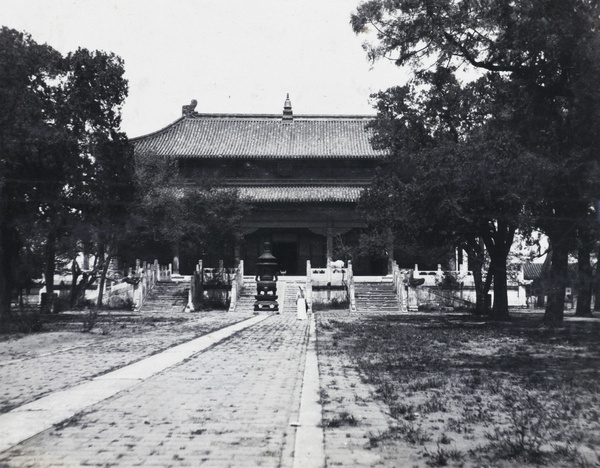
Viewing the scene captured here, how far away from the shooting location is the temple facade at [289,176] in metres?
37.4

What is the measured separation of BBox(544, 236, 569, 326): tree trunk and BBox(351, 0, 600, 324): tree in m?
1.64

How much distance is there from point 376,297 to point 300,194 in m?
8.93

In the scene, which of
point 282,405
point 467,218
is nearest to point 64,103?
point 467,218

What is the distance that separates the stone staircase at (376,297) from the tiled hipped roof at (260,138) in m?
9.16

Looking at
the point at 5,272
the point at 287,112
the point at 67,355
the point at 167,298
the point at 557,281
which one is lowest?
the point at 67,355

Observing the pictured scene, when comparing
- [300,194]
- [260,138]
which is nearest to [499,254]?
[300,194]

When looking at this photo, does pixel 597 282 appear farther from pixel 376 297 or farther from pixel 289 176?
pixel 289 176

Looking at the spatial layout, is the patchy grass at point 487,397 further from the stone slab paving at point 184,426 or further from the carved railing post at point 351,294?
the carved railing post at point 351,294

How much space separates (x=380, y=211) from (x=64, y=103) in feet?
35.2

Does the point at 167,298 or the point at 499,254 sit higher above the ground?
the point at 499,254

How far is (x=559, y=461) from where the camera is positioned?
4.40 metres

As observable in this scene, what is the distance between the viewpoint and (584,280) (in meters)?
23.7

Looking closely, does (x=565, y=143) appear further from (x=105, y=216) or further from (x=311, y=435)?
(x=105, y=216)

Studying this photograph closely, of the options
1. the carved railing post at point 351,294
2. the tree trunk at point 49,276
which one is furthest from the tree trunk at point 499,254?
the tree trunk at point 49,276
